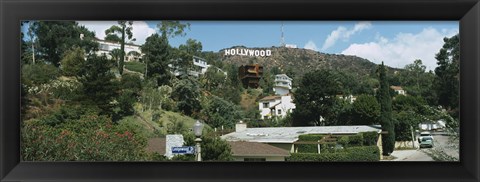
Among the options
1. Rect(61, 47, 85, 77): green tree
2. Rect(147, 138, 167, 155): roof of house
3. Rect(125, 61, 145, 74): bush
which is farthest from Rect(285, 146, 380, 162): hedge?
Rect(61, 47, 85, 77): green tree

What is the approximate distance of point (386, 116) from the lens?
2.31 meters

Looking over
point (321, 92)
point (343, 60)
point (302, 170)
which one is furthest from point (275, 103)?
point (302, 170)

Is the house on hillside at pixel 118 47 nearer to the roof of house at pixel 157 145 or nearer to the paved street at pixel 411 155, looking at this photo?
the roof of house at pixel 157 145

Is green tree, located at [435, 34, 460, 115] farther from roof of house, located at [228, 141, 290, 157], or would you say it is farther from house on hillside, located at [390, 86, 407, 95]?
roof of house, located at [228, 141, 290, 157]

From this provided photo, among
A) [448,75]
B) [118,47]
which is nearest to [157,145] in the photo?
[118,47]

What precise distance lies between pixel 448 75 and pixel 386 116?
336 mm

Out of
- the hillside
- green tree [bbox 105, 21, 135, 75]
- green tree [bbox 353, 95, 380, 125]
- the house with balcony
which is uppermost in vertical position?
green tree [bbox 105, 21, 135, 75]

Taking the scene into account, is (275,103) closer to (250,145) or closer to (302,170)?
(250,145)

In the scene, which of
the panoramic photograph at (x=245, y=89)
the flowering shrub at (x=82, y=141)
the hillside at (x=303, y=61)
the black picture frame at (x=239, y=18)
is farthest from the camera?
the hillside at (x=303, y=61)

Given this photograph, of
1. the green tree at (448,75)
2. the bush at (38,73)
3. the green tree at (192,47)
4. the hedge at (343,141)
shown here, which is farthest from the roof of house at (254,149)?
the bush at (38,73)

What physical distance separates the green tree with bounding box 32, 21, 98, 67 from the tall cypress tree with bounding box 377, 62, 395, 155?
4.53 ft

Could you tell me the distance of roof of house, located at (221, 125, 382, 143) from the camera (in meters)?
2.32

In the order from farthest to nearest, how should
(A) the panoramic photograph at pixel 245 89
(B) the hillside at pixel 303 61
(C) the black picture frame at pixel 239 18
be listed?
(B) the hillside at pixel 303 61
(A) the panoramic photograph at pixel 245 89
(C) the black picture frame at pixel 239 18

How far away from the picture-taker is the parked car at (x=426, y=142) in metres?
2.33
